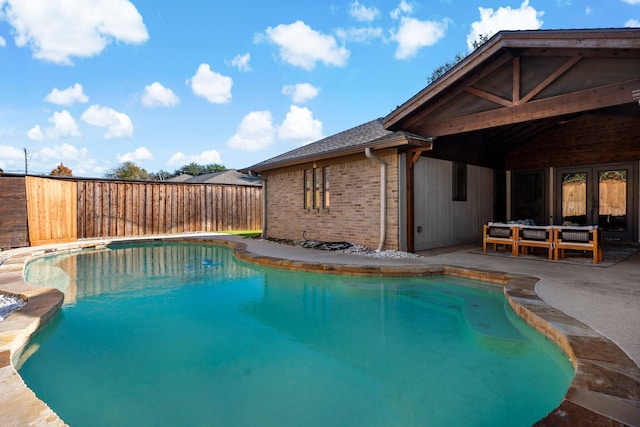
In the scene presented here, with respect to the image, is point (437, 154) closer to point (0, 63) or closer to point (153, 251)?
point (153, 251)

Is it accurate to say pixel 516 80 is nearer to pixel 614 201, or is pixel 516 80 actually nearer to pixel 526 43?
pixel 526 43

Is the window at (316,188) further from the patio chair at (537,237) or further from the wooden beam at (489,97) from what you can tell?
the patio chair at (537,237)

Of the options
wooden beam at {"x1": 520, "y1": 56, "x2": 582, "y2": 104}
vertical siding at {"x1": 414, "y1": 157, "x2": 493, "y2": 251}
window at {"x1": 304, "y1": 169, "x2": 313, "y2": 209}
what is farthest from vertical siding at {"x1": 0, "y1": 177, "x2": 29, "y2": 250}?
wooden beam at {"x1": 520, "y1": 56, "x2": 582, "y2": 104}

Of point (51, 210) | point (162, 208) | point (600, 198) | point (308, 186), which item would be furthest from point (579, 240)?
point (51, 210)

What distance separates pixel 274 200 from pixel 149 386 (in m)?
9.08

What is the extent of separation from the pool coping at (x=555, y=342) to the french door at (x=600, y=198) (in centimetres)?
628

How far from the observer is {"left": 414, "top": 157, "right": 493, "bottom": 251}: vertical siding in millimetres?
7938

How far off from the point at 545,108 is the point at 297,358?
18.2 ft

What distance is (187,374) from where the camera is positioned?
2.69 meters

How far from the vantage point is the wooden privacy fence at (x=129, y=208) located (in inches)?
427

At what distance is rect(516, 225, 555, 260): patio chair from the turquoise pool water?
2.54 metres

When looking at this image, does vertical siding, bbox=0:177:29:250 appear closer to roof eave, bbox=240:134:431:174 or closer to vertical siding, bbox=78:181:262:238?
vertical siding, bbox=78:181:262:238

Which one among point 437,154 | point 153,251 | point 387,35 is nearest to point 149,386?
point 437,154

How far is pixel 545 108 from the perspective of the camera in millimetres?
5520
